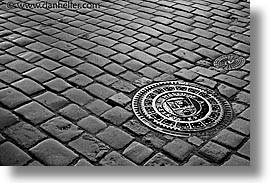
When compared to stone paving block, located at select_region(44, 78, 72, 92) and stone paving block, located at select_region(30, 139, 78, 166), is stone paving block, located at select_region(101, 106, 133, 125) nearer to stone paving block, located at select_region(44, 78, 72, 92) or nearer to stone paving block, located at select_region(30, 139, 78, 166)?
stone paving block, located at select_region(30, 139, 78, 166)

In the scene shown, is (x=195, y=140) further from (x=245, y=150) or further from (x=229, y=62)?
(x=229, y=62)

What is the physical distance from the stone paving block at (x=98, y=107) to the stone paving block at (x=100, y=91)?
13cm

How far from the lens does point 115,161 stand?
341cm

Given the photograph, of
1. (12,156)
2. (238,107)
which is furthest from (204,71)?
(12,156)

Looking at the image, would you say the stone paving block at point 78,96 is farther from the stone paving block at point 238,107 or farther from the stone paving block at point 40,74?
the stone paving block at point 238,107

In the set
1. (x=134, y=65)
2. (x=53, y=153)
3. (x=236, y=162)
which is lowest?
(x=236, y=162)

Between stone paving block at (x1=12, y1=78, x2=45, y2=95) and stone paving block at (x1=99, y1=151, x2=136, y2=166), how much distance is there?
4.75 ft

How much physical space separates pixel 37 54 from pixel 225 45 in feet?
9.06

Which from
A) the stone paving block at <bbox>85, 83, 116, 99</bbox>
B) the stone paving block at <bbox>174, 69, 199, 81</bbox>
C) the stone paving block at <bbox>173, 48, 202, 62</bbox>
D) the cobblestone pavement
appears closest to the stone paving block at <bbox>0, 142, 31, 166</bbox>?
the cobblestone pavement

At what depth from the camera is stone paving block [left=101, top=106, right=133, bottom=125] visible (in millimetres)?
3951

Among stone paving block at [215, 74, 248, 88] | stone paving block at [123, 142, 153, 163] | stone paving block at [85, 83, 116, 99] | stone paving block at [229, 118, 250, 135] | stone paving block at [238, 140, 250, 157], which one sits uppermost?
stone paving block at [85, 83, 116, 99]

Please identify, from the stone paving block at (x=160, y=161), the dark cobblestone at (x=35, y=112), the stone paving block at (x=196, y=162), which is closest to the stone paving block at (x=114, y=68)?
the dark cobblestone at (x=35, y=112)

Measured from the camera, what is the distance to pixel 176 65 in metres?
5.00

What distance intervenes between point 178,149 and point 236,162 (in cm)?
55
